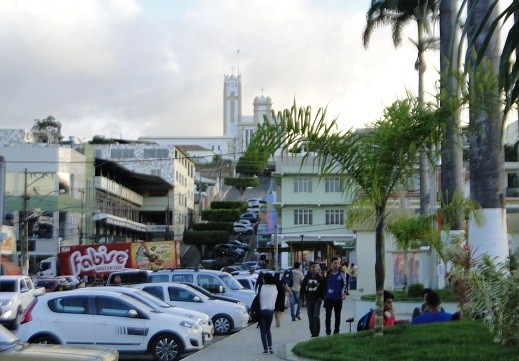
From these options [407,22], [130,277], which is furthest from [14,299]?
[407,22]

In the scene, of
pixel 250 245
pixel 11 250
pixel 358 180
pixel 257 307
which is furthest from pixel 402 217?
pixel 250 245

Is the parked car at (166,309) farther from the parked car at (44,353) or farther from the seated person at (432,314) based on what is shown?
the parked car at (44,353)

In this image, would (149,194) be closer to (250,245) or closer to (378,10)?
(250,245)

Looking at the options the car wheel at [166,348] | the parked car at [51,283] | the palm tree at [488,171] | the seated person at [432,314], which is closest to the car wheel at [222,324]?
the car wheel at [166,348]

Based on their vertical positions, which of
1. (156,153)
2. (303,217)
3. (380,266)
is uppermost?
(156,153)

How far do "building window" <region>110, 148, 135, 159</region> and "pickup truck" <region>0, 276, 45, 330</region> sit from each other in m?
65.4

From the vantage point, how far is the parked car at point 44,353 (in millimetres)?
10578

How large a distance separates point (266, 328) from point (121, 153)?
8004 centimetres

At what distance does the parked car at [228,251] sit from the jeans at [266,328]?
2538 inches

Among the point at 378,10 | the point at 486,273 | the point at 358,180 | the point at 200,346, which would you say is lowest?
the point at 200,346

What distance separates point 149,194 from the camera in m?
99.3

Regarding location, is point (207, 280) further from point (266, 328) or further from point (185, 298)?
point (266, 328)

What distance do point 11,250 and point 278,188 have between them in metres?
26.2

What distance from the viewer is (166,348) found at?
19.5 metres
